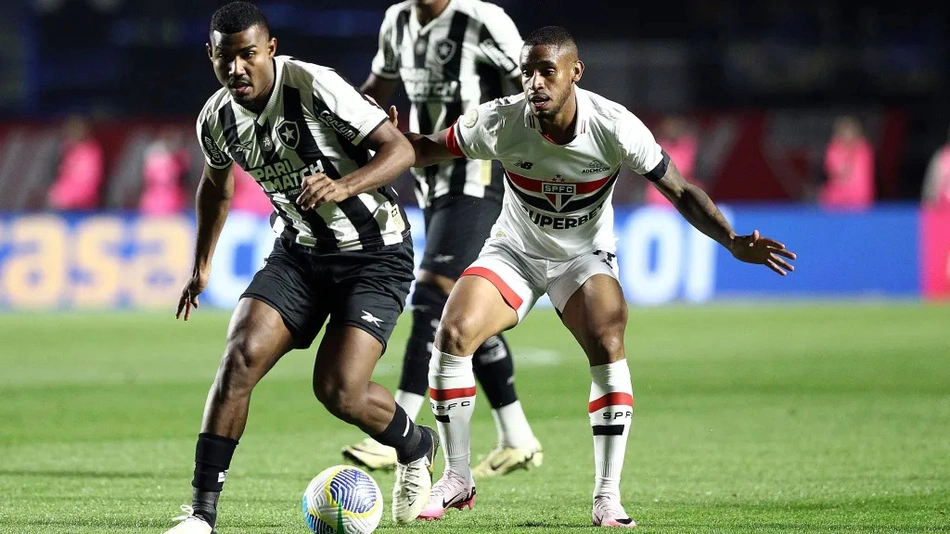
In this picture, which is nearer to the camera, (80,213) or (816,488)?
(816,488)

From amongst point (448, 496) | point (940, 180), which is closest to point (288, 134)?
point (448, 496)

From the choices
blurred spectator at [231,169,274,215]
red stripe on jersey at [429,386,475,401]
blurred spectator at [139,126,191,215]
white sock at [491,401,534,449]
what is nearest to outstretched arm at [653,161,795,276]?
red stripe on jersey at [429,386,475,401]

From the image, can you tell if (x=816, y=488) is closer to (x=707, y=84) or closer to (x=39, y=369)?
(x=39, y=369)

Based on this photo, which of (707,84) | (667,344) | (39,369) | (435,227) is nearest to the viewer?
(435,227)

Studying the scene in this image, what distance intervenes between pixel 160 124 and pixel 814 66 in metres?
11.3

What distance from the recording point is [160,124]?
22984 mm

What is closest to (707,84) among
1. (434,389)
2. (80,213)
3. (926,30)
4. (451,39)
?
(926,30)

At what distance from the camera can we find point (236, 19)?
224 inches

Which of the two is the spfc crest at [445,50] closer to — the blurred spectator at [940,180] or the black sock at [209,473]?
the black sock at [209,473]

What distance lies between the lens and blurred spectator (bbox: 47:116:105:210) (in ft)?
73.8

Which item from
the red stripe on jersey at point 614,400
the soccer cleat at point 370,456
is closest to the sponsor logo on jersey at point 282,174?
the red stripe on jersey at point 614,400

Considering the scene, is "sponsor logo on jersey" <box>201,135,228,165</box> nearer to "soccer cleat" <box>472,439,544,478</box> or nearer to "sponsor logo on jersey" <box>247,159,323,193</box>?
"sponsor logo on jersey" <box>247,159,323,193</box>

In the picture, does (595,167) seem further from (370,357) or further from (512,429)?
(512,429)

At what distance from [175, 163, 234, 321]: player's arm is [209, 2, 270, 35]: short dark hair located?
0.77 m
